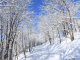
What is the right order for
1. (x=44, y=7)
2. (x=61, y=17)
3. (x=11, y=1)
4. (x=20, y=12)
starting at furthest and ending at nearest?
(x=44, y=7), (x=61, y=17), (x=20, y=12), (x=11, y=1)

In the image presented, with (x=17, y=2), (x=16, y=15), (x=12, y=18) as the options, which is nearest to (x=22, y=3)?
(x=17, y=2)

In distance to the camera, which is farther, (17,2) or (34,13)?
(34,13)

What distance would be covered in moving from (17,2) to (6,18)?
2203mm

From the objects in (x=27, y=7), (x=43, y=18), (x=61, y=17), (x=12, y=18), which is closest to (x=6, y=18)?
(x=12, y=18)

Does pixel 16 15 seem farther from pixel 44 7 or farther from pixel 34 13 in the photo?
pixel 44 7

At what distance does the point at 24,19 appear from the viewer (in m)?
8.01

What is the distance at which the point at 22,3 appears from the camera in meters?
7.82

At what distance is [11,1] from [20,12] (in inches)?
55.4

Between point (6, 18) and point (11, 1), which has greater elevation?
point (11, 1)

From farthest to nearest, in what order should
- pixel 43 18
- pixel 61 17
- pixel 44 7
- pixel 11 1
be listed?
pixel 43 18, pixel 44 7, pixel 61 17, pixel 11 1

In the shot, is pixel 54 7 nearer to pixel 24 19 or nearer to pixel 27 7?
pixel 27 7

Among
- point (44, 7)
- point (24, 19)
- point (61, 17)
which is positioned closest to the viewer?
point (24, 19)

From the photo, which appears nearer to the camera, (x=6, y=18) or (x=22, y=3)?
(x=6, y=18)

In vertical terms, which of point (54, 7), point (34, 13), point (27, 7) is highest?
point (54, 7)
